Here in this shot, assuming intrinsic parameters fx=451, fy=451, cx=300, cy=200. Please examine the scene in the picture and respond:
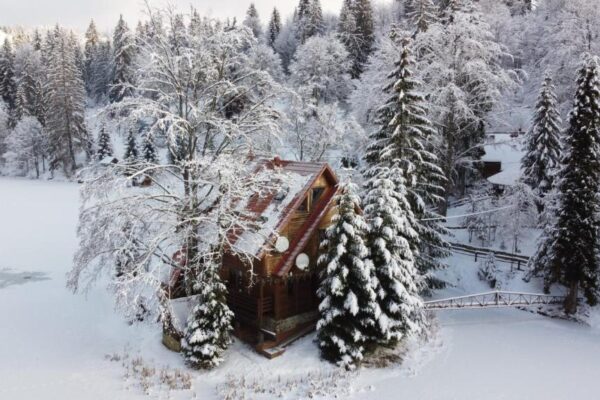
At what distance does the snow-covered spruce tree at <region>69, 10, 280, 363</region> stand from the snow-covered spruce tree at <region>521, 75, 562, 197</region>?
2089 centimetres

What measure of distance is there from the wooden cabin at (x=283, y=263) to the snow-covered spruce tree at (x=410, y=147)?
4.07 meters

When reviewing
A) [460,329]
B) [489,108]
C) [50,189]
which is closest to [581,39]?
[489,108]

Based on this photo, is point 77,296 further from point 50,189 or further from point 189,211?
point 50,189

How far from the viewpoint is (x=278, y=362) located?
18.5 metres

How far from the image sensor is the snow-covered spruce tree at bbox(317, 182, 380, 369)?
1808cm

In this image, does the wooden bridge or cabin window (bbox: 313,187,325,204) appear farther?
the wooden bridge

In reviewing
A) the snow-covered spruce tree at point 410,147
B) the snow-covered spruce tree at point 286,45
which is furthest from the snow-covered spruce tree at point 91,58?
the snow-covered spruce tree at point 410,147

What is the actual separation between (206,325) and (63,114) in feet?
196

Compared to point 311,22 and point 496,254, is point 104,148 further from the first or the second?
point 496,254

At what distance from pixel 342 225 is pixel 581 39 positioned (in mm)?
36392

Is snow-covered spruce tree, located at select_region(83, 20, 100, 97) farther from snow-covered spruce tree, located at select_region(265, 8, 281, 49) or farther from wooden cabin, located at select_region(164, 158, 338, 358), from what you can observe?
wooden cabin, located at select_region(164, 158, 338, 358)

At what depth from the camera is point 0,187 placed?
63469mm

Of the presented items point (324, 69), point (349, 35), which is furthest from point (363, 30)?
point (324, 69)

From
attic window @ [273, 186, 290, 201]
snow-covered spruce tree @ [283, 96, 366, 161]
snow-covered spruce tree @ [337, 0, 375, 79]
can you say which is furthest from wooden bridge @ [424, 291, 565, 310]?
snow-covered spruce tree @ [337, 0, 375, 79]
